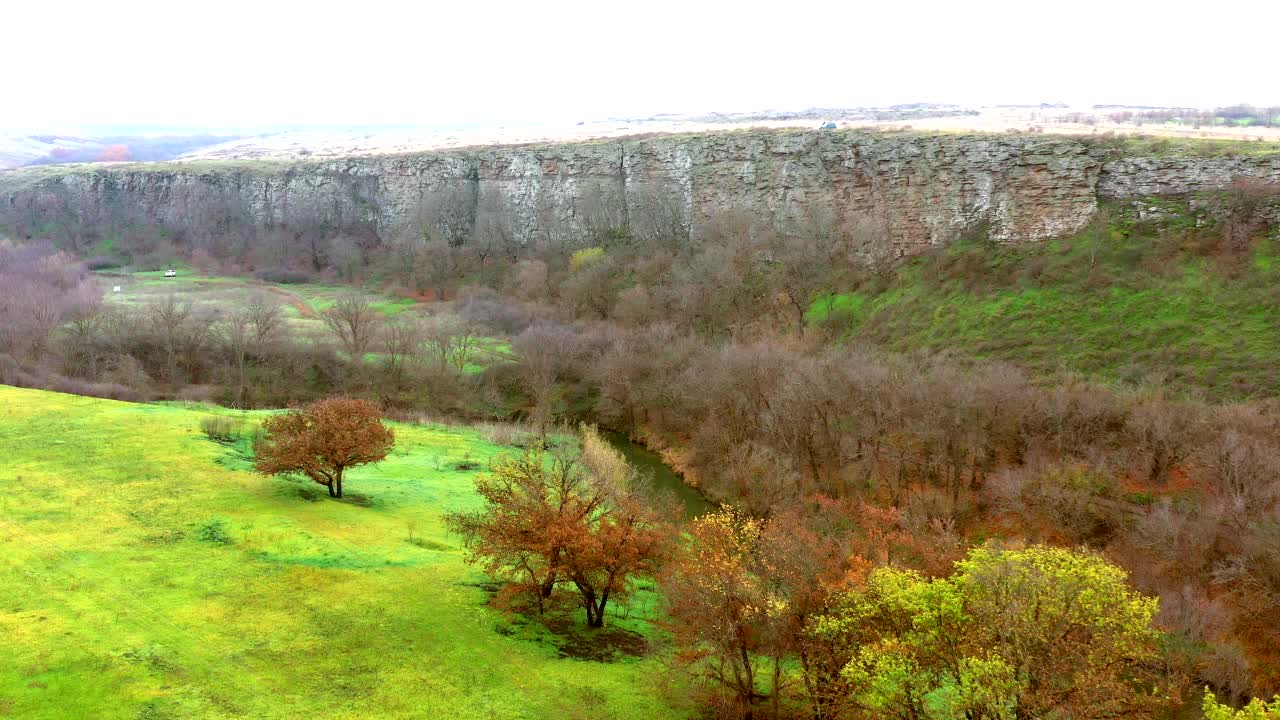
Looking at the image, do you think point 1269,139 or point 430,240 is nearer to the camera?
point 1269,139

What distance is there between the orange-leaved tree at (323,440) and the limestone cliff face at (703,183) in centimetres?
4275

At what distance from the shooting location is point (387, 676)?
18.9 metres

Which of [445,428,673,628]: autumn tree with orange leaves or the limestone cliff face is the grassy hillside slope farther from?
[445,428,673,628]: autumn tree with orange leaves

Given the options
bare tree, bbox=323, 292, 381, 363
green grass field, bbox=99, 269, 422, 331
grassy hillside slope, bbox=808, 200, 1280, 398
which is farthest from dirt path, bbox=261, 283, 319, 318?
grassy hillside slope, bbox=808, 200, 1280, 398

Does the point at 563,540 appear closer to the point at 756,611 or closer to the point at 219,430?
the point at 756,611

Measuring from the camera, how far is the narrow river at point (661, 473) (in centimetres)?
3875

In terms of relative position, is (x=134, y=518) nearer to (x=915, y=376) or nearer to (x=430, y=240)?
(x=915, y=376)

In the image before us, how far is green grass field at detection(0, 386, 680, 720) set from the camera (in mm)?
17625

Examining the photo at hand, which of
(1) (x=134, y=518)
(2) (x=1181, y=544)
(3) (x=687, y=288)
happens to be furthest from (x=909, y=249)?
(1) (x=134, y=518)

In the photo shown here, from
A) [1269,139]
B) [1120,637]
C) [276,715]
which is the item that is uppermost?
[1269,139]

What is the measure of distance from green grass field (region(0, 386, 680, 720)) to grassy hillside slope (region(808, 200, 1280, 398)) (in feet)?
94.3

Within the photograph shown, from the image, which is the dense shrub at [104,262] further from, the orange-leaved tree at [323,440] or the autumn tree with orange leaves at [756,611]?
the autumn tree with orange leaves at [756,611]

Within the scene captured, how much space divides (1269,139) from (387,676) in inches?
2263

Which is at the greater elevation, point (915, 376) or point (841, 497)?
point (915, 376)
